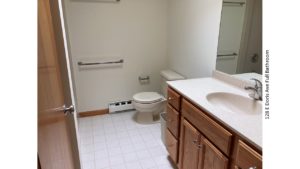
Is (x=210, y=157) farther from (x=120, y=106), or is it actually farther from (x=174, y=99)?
(x=120, y=106)

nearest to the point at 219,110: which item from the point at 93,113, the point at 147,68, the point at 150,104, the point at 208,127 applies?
the point at 208,127

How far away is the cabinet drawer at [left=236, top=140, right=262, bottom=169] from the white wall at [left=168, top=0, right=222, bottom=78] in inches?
43.7

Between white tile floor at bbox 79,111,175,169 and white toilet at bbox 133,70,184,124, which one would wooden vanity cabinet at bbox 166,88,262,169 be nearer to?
white tile floor at bbox 79,111,175,169

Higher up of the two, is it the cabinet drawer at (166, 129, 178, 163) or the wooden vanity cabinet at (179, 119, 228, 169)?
the wooden vanity cabinet at (179, 119, 228, 169)

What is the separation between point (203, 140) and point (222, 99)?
43 centimetres

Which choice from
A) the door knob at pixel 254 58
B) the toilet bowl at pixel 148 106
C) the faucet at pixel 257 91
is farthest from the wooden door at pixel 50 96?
the door knob at pixel 254 58

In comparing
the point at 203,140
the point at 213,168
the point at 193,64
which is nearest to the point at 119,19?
the point at 193,64

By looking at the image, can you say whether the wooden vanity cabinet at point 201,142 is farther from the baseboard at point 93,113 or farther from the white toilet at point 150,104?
the baseboard at point 93,113

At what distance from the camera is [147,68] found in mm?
3100

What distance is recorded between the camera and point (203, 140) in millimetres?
1353

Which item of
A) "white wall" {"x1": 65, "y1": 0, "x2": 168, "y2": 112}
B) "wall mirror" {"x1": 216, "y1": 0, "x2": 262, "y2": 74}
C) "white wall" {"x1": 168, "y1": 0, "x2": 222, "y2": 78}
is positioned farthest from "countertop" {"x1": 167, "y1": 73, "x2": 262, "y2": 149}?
"white wall" {"x1": 65, "y1": 0, "x2": 168, "y2": 112}

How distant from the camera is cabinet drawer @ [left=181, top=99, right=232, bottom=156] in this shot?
1.13 m

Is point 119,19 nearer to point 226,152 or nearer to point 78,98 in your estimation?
point 78,98
